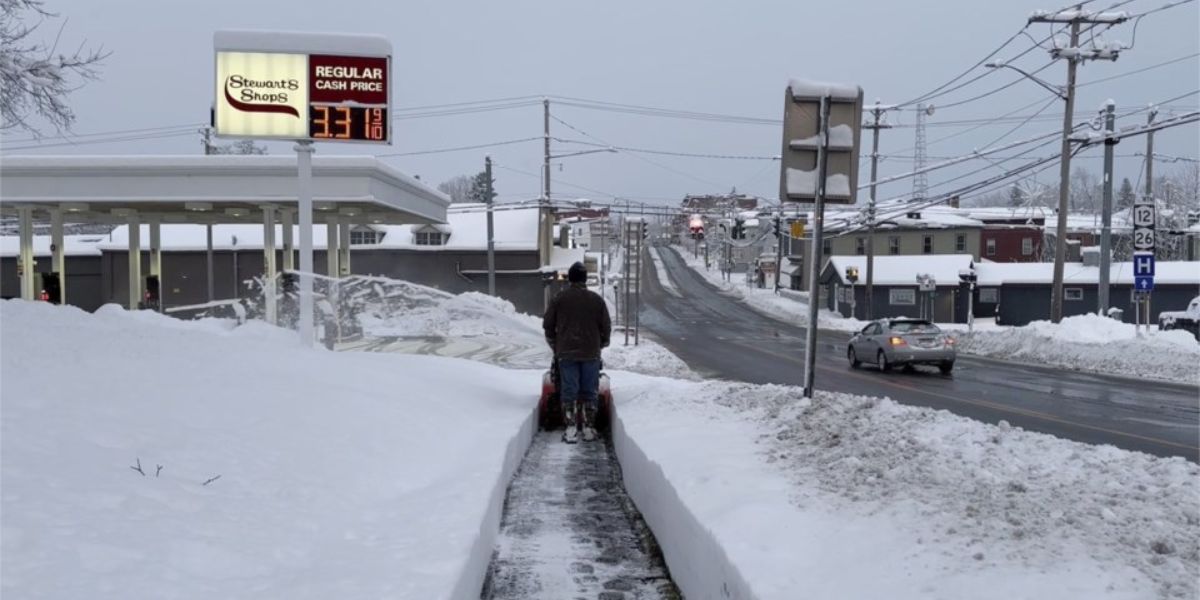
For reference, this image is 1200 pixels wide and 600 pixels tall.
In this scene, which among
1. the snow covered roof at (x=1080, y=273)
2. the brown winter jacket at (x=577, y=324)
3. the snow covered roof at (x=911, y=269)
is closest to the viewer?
the brown winter jacket at (x=577, y=324)

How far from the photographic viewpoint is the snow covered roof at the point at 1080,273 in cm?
5488

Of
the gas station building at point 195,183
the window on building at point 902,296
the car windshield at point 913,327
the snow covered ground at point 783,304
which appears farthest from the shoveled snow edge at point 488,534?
the window on building at point 902,296

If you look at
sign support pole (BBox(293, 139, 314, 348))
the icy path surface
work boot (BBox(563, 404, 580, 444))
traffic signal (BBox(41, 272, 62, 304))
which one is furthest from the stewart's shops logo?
traffic signal (BBox(41, 272, 62, 304))

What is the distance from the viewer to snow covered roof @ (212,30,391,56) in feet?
46.9

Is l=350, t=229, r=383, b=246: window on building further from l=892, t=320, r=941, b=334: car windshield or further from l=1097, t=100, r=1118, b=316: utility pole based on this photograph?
l=1097, t=100, r=1118, b=316: utility pole

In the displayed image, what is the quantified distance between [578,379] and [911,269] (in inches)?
2305

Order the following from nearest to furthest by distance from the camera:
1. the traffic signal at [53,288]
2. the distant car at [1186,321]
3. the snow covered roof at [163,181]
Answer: the snow covered roof at [163,181] → the traffic signal at [53,288] → the distant car at [1186,321]

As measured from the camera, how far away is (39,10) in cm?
1086

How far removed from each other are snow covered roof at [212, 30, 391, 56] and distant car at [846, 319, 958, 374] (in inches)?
710

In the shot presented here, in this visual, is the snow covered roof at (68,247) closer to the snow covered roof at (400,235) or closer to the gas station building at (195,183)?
the snow covered roof at (400,235)

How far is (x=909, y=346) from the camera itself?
2694cm

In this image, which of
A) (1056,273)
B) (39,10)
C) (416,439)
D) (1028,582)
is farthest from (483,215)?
(1028,582)

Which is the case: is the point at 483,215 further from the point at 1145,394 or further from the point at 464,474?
the point at 464,474

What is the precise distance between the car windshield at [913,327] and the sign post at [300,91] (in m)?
17.9
